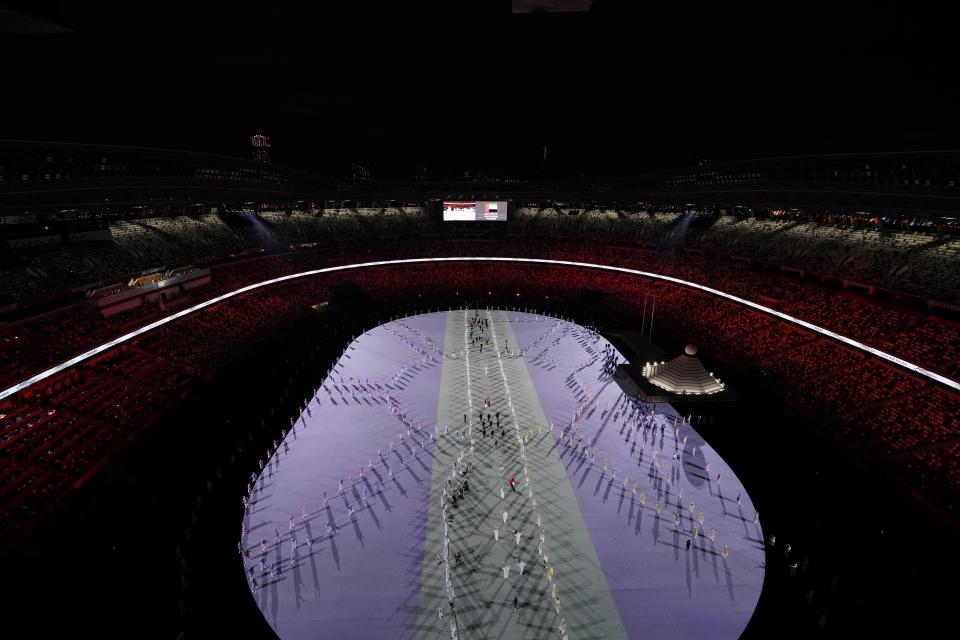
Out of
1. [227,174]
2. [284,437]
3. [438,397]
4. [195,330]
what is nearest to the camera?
[284,437]

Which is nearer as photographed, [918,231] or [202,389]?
[202,389]

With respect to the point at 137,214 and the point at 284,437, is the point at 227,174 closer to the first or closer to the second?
the point at 137,214

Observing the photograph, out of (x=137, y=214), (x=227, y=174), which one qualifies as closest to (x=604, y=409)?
(x=227, y=174)

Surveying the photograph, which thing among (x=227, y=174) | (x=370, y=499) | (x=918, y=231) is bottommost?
(x=370, y=499)

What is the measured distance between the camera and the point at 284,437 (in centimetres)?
→ 2697

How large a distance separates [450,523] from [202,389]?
836 inches

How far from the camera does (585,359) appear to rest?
131ft

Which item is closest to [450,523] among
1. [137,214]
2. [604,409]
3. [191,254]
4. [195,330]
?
[604,409]

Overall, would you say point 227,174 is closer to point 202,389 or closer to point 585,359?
point 202,389

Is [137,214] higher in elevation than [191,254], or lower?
higher

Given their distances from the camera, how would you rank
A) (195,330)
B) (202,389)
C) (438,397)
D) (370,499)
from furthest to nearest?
(195,330) < (438,397) < (202,389) < (370,499)

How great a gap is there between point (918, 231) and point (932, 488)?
28.3m

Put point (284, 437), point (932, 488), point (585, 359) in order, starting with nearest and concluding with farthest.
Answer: point (932, 488)
point (284, 437)
point (585, 359)

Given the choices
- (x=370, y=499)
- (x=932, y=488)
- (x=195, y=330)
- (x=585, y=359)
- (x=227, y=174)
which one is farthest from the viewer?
(x=227, y=174)
